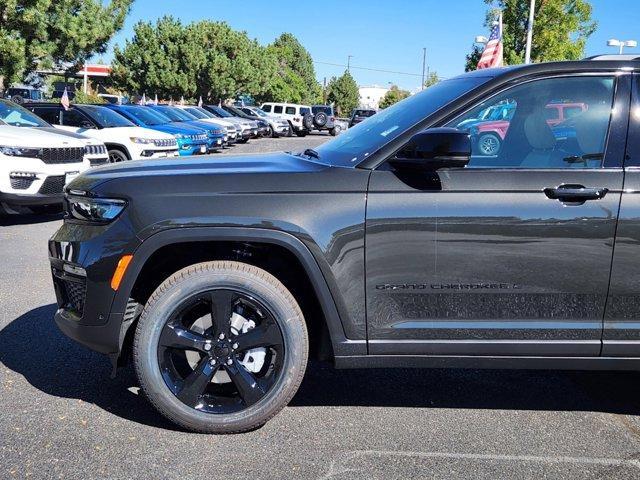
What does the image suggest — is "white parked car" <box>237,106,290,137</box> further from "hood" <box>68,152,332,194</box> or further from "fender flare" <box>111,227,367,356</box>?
"fender flare" <box>111,227,367,356</box>

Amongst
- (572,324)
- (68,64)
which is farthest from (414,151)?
(68,64)

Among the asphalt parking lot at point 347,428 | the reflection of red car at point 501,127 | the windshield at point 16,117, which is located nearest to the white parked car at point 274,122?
the windshield at point 16,117

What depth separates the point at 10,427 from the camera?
3.33 m

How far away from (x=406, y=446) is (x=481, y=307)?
77 centimetres

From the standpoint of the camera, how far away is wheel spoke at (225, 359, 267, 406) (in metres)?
3.25

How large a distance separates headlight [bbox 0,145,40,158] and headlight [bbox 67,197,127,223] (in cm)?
603

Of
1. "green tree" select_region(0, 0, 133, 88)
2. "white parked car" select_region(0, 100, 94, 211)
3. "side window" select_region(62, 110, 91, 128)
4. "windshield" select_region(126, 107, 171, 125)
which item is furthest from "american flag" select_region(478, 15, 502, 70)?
"green tree" select_region(0, 0, 133, 88)

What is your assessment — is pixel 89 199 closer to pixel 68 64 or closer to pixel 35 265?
pixel 35 265

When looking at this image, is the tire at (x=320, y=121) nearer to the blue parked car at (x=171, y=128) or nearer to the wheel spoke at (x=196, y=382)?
the wheel spoke at (x=196, y=382)

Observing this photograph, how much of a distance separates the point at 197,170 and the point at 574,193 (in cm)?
181

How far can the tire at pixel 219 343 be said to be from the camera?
318 cm

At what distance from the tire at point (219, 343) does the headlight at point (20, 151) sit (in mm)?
6521

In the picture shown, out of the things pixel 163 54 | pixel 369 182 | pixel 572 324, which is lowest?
pixel 572 324

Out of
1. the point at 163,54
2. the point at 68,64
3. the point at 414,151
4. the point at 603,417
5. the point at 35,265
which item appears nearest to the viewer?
the point at 414,151
